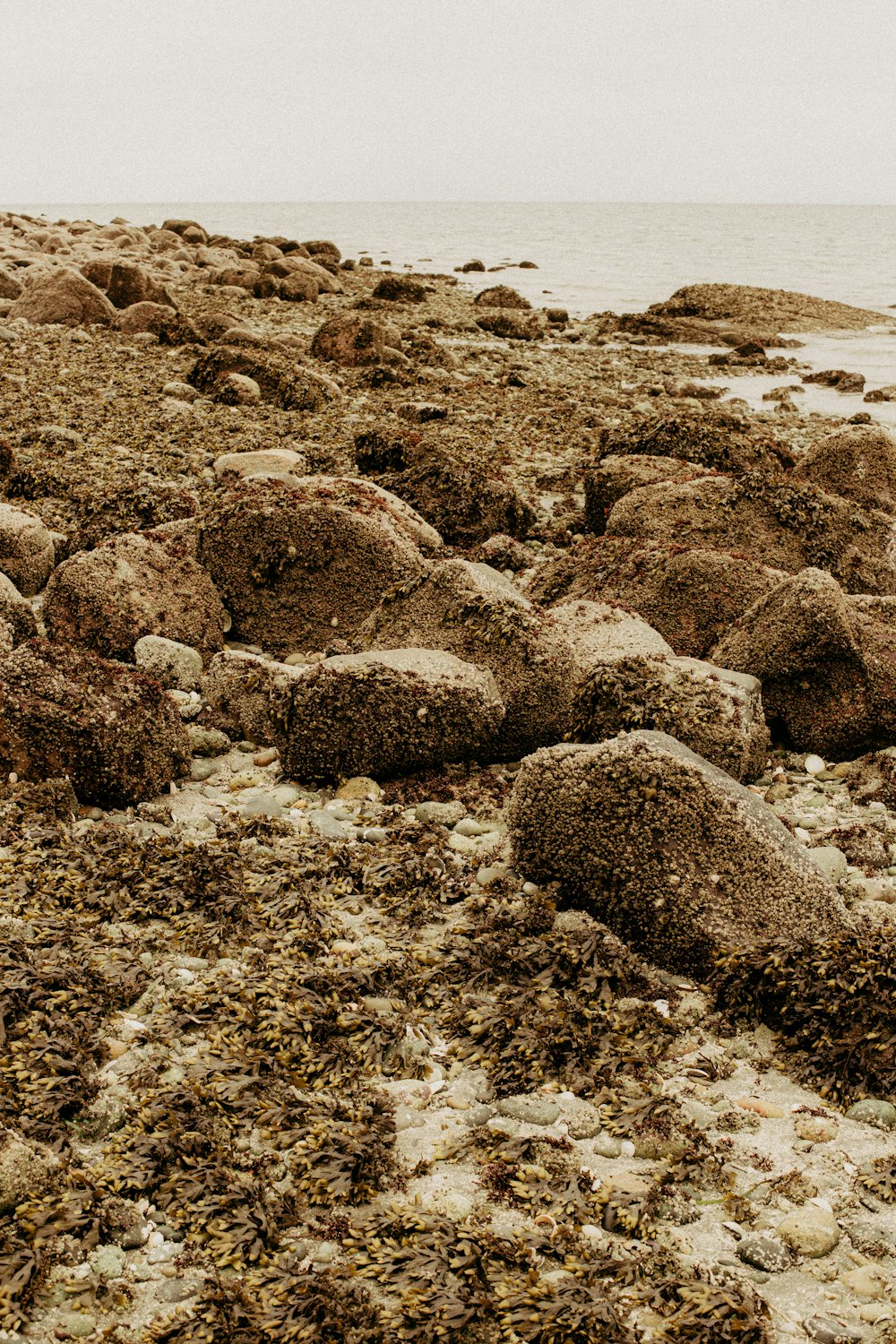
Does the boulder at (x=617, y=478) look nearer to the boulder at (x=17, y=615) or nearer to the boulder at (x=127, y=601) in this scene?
the boulder at (x=127, y=601)

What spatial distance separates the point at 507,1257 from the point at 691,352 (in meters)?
25.8

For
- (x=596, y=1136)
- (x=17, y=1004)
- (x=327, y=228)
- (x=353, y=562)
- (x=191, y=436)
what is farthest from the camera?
(x=327, y=228)

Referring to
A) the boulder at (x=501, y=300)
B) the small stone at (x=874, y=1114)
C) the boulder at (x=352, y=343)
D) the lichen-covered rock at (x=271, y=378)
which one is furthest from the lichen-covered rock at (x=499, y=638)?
the boulder at (x=501, y=300)

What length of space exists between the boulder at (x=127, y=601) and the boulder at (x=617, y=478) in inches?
173

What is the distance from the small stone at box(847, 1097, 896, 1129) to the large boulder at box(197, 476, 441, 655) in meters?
5.25

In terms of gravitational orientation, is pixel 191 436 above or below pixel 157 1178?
above

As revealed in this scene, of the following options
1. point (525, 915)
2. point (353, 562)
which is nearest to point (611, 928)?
point (525, 915)

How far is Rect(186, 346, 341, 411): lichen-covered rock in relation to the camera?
15.2 metres

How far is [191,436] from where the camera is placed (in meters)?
Result: 13.2

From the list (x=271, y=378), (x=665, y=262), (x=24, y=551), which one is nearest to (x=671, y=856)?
(x=24, y=551)

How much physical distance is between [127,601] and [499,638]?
2863mm

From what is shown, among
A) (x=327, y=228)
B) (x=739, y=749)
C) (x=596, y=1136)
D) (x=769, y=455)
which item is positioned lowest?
(x=596, y=1136)

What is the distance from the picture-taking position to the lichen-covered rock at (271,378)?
1516cm

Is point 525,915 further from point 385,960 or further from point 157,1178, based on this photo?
point 157,1178
